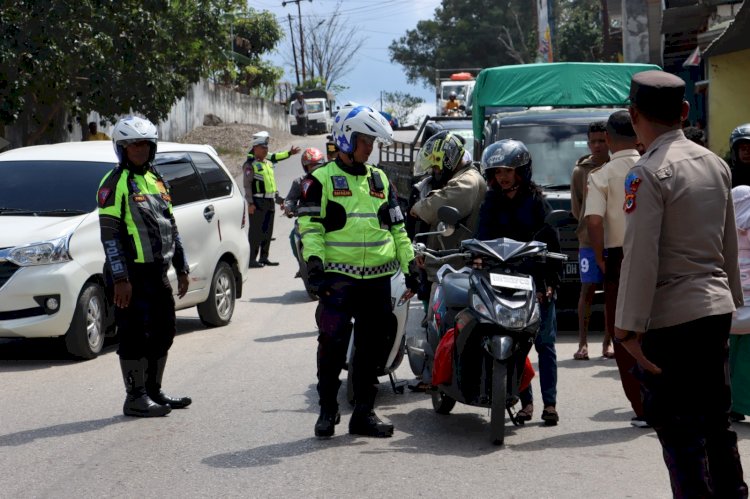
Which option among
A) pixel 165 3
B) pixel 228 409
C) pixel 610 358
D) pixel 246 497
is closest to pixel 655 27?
pixel 165 3

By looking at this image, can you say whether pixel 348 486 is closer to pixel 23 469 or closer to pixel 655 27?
A: pixel 23 469

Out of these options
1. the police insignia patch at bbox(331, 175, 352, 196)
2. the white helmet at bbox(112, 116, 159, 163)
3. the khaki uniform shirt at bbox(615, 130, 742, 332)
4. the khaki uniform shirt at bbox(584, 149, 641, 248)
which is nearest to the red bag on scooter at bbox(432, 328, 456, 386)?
the police insignia patch at bbox(331, 175, 352, 196)

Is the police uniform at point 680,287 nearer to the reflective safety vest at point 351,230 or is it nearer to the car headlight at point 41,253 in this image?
the reflective safety vest at point 351,230

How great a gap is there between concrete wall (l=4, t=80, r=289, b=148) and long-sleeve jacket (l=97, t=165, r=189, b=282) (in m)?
17.4

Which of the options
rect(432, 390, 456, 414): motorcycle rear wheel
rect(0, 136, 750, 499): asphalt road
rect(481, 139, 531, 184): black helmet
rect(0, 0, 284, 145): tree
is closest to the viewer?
rect(0, 136, 750, 499): asphalt road

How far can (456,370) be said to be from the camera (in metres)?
7.18

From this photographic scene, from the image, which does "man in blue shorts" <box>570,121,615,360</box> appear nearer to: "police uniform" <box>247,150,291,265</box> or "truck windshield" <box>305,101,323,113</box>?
"police uniform" <box>247,150,291,265</box>

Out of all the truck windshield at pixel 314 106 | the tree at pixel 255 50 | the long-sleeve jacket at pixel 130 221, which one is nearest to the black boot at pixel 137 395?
the long-sleeve jacket at pixel 130 221

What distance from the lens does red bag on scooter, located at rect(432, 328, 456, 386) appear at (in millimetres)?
7250

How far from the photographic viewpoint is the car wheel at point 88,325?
1034cm

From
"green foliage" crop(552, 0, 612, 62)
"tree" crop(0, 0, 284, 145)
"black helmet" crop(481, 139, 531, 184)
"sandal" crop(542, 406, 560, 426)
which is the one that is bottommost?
"sandal" crop(542, 406, 560, 426)

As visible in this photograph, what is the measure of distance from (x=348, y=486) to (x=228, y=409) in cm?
233

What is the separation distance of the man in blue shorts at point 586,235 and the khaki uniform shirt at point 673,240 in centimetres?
454

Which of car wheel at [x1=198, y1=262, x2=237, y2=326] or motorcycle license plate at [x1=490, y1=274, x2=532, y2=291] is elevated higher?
motorcycle license plate at [x1=490, y1=274, x2=532, y2=291]
